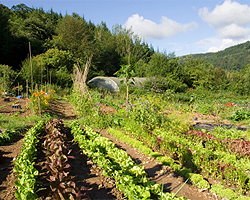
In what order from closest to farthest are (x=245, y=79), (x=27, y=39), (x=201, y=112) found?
(x=201, y=112) < (x=245, y=79) < (x=27, y=39)

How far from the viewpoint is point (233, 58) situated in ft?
254

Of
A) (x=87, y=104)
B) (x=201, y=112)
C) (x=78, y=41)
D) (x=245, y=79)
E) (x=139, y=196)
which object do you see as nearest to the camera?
(x=139, y=196)

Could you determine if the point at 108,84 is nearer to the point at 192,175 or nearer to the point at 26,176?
the point at 192,175

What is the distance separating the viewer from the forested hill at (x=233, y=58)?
2630 inches

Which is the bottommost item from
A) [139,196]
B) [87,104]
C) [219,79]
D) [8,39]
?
[139,196]

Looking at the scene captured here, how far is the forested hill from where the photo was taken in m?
66.8

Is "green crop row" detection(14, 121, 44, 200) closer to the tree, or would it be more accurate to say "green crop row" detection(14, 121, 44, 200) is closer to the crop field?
the crop field

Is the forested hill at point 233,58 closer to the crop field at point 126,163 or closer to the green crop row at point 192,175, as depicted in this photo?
the crop field at point 126,163

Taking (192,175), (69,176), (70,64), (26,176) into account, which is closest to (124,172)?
(69,176)

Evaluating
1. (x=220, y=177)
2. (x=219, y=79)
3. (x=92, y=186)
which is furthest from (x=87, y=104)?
(x=219, y=79)

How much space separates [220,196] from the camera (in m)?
2.95

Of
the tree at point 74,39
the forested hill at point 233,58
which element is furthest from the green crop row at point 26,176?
the forested hill at point 233,58

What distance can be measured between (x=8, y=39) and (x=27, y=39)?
2648 mm

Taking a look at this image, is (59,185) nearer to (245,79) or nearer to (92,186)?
(92,186)
